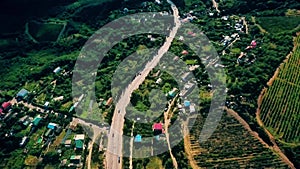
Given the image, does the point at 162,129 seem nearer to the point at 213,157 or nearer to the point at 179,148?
the point at 179,148

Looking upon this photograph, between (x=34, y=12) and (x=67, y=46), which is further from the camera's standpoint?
(x=34, y=12)

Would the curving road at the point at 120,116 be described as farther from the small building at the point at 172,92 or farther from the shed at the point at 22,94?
the shed at the point at 22,94

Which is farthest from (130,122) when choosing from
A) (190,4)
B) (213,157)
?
(190,4)

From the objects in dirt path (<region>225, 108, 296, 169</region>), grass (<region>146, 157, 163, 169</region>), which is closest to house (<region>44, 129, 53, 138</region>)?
grass (<region>146, 157, 163, 169</region>)

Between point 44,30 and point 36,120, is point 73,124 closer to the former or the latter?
point 36,120

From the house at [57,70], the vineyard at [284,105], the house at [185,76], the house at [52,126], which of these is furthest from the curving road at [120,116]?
the vineyard at [284,105]
